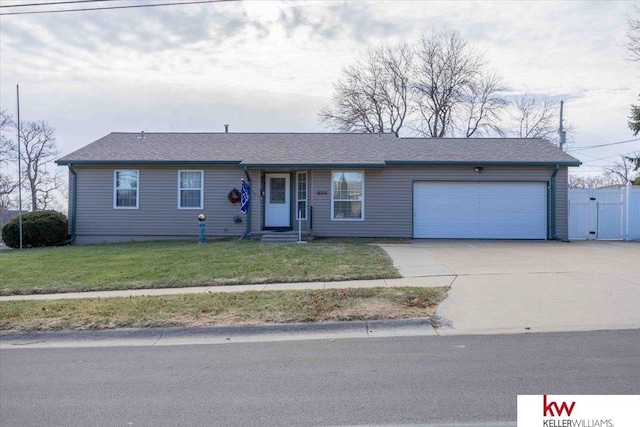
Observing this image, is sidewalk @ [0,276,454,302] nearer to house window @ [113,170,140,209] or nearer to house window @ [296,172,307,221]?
house window @ [296,172,307,221]

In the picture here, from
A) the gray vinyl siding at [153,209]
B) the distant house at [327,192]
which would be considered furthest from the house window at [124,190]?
the gray vinyl siding at [153,209]

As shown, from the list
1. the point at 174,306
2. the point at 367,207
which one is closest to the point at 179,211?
the point at 367,207

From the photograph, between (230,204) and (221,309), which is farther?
(230,204)

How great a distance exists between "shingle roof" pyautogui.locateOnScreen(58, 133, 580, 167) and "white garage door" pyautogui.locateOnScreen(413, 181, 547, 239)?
3.55 ft

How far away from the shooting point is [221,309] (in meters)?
8.27

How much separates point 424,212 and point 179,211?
962 centimetres

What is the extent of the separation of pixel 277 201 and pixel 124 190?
6135 mm

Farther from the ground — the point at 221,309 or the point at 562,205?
the point at 562,205

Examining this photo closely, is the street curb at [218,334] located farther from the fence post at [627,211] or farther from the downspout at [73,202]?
the fence post at [627,211]

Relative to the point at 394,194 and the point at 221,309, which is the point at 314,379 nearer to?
the point at 221,309

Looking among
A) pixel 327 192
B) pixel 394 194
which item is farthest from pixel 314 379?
pixel 394 194

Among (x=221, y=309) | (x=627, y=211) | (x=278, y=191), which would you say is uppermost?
(x=278, y=191)

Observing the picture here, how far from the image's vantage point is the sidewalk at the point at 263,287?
32.5ft

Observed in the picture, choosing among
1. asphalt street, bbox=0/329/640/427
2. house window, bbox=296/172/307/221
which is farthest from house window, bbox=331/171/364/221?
asphalt street, bbox=0/329/640/427
